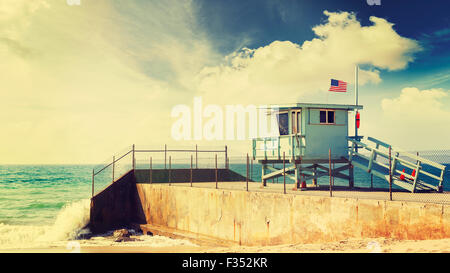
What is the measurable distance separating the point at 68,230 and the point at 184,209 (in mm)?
8256

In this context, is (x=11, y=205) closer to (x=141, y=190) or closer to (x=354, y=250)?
(x=141, y=190)

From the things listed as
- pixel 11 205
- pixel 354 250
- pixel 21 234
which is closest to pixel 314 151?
pixel 354 250

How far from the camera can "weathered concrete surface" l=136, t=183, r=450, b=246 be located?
38.8 ft

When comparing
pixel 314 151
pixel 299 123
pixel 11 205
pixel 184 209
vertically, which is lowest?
pixel 11 205

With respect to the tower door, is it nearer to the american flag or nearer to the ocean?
the american flag

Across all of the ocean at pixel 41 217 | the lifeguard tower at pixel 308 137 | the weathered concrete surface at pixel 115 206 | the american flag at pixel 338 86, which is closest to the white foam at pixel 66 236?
the ocean at pixel 41 217

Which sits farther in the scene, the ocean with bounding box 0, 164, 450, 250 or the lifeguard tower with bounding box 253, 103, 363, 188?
the ocean with bounding box 0, 164, 450, 250

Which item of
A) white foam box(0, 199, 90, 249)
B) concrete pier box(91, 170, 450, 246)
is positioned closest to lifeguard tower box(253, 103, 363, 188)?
concrete pier box(91, 170, 450, 246)

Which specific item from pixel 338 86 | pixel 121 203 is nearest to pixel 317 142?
pixel 338 86

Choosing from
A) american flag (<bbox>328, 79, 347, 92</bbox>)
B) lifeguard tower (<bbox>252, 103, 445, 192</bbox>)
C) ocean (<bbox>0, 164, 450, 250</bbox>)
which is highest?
american flag (<bbox>328, 79, 347, 92</bbox>)

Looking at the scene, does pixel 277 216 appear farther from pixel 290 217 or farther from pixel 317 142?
pixel 317 142

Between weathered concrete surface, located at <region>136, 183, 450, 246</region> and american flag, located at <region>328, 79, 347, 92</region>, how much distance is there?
25.9 feet

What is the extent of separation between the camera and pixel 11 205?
45000 mm

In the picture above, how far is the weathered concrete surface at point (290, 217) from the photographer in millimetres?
11820
